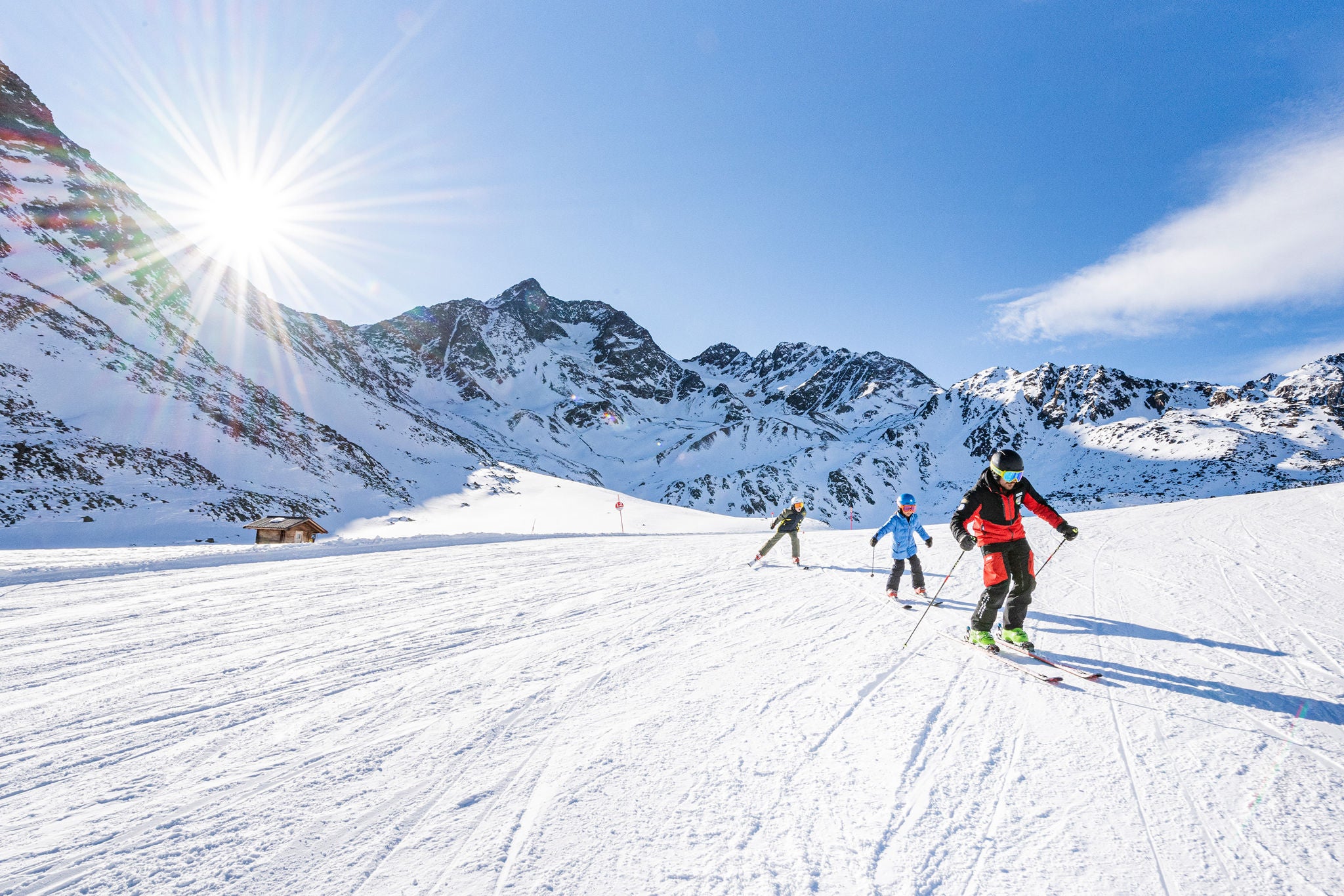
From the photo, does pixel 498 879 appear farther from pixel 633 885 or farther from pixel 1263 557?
pixel 1263 557

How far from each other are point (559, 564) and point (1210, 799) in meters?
10.1

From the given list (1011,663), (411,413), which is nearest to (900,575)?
(1011,663)

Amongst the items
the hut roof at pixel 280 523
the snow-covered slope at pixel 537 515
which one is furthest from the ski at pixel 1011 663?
the hut roof at pixel 280 523

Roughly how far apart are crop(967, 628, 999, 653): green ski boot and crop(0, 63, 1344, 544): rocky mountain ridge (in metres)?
31.6

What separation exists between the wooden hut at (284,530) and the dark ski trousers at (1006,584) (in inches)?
1053

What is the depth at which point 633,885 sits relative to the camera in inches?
89.0

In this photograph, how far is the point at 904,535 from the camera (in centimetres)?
821

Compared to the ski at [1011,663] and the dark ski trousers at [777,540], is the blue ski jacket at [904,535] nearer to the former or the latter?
the ski at [1011,663]

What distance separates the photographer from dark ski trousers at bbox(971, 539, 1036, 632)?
5395 mm

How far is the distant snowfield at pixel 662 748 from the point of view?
237cm

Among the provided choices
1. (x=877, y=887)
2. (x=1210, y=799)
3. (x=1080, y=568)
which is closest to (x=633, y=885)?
(x=877, y=887)

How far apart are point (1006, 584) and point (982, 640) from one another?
0.70 m

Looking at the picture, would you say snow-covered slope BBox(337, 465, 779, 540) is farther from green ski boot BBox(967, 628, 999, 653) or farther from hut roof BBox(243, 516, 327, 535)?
green ski boot BBox(967, 628, 999, 653)

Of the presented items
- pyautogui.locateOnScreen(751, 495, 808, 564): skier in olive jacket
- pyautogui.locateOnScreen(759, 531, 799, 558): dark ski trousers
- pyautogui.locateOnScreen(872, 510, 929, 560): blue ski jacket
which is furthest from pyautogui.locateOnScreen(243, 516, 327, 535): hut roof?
pyautogui.locateOnScreen(872, 510, 929, 560): blue ski jacket
